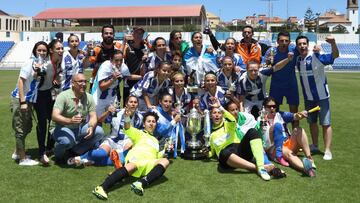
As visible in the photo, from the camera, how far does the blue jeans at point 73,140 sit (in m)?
5.30

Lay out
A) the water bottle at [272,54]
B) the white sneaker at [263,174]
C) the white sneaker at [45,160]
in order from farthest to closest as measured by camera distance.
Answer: the water bottle at [272,54] < the white sneaker at [45,160] < the white sneaker at [263,174]

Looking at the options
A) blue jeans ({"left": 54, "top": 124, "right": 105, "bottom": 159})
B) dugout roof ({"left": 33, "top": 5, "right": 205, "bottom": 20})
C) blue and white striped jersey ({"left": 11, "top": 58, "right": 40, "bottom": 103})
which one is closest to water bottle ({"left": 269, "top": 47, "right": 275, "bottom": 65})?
blue jeans ({"left": 54, "top": 124, "right": 105, "bottom": 159})

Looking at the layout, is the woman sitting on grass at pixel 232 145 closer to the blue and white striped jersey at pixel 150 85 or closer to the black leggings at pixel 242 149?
the black leggings at pixel 242 149

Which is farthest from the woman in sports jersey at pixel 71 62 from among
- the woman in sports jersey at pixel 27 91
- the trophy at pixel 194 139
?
the trophy at pixel 194 139

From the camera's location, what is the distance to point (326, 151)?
6023 millimetres

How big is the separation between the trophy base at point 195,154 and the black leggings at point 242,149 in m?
0.60

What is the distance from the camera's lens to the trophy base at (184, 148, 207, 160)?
232 inches

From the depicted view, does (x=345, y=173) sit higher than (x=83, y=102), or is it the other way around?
(x=83, y=102)

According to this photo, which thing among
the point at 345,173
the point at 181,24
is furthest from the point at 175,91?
the point at 181,24

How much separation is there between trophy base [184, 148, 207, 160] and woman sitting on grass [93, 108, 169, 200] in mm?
797

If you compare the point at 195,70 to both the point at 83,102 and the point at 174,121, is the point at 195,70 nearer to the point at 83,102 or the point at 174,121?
the point at 174,121

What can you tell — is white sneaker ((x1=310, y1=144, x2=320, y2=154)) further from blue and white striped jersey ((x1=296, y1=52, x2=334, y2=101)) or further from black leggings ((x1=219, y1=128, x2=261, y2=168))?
black leggings ((x1=219, y1=128, x2=261, y2=168))

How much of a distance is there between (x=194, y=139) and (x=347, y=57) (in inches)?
1683

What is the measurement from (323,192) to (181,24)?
204 ft
